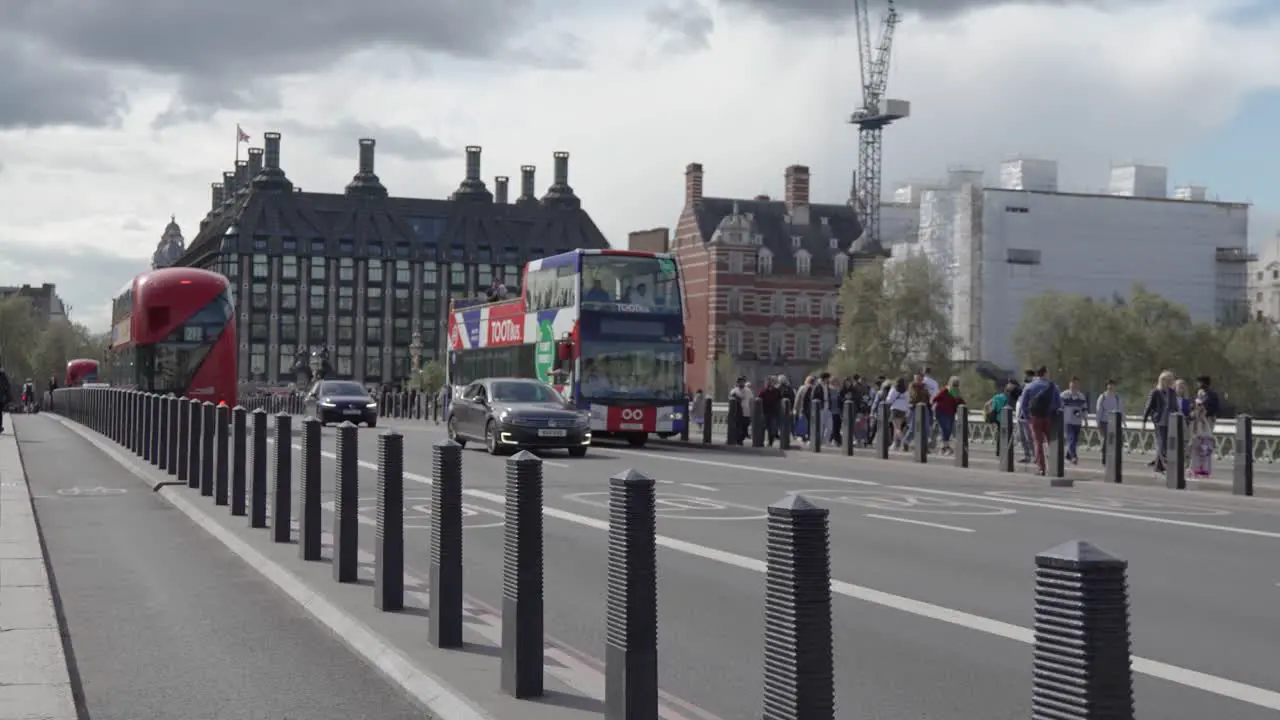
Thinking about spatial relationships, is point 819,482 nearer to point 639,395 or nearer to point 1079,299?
point 639,395

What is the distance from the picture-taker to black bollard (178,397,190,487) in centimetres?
1952

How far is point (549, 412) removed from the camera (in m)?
30.1

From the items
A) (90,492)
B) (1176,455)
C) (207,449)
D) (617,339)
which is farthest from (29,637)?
(617,339)

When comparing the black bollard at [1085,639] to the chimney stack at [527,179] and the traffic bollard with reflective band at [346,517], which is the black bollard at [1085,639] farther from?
the chimney stack at [527,179]

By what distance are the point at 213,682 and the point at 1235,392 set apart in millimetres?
85128

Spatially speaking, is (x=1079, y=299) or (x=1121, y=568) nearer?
(x=1121, y=568)

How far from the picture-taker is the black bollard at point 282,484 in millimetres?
12891

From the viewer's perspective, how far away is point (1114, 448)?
24.8 metres

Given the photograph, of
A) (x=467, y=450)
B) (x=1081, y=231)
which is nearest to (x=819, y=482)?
(x=467, y=450)

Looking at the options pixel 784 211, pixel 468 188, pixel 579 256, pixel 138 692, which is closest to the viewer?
pixel 138 692

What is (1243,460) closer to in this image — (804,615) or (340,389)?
(804,615)

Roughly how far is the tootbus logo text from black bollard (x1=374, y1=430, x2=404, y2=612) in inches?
1197

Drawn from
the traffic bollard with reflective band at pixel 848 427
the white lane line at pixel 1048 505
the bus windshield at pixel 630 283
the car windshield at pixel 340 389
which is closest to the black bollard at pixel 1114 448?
the white lane line at pixel 1048 505

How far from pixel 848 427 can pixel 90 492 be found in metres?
16.5
